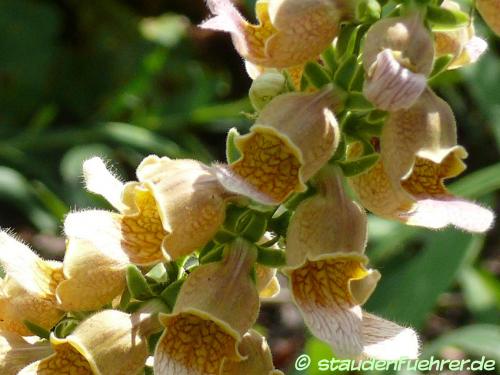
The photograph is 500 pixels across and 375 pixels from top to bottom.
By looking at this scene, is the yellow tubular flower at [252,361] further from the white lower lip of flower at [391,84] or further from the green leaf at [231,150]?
the white lower lip of flower at [391,84]

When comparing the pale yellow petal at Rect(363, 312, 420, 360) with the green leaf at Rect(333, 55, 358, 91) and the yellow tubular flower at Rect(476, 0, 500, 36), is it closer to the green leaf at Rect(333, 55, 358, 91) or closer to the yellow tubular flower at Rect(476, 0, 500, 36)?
the green leaf at Rect(333, 55, 358, 91)

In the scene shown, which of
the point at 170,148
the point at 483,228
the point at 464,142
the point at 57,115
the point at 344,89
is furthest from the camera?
the point at 464,142

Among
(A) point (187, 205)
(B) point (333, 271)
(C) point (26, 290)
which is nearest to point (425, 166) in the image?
(B) point (333, 271)

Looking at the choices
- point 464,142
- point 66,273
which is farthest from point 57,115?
point 66,273

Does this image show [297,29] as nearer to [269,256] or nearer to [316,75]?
[316,75]

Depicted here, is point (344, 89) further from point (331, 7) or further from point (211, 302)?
point (211, 302)

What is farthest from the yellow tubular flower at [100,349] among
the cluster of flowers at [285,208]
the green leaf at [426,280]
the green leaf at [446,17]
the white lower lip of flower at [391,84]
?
the green leaf at [426,280]
